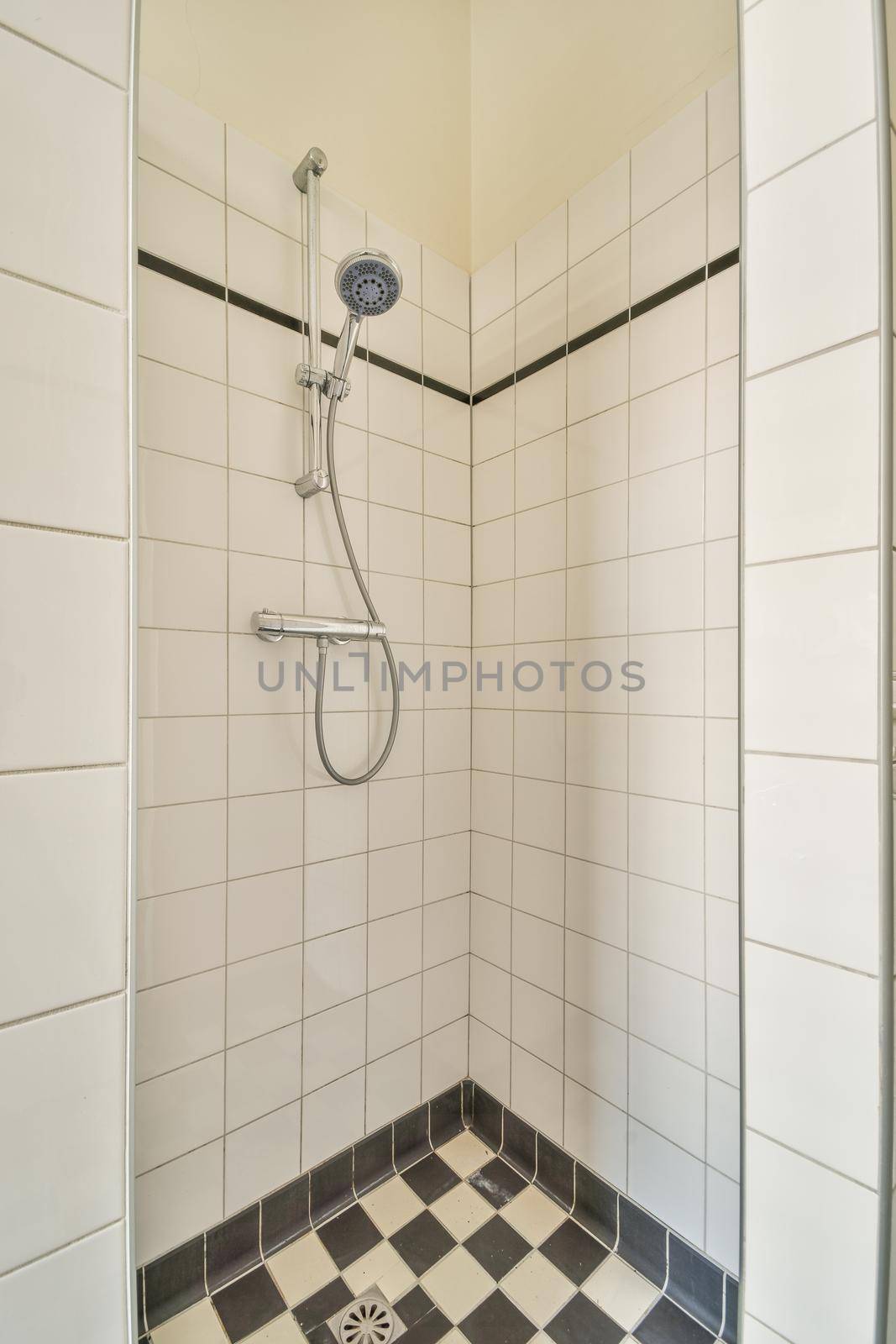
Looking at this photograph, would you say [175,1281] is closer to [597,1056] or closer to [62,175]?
[597,1056]

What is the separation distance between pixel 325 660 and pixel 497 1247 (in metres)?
1.25

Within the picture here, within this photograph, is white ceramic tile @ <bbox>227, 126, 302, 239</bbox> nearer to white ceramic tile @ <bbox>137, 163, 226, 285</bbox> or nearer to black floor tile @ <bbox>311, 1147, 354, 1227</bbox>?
white ceramic tile @ <bbox>137, 163, 226, 285</bbox>

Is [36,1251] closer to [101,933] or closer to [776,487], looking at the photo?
[101,933]

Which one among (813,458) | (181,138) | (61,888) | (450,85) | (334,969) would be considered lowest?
(334,969)

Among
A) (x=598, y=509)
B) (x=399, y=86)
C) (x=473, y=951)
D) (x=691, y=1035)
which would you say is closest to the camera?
(x=691, y=1035)

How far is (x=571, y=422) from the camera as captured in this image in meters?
1.30

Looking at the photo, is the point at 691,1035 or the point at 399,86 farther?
the point at 399,86

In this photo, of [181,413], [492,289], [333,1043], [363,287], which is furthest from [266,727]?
[492,289]

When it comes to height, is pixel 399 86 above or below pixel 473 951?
above

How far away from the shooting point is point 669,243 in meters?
1.11

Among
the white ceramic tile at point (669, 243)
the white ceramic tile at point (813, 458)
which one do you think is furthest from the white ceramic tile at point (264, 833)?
the white ceramic tile at point (669, 243)

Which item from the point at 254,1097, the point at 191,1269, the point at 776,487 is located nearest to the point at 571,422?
the point at 776,487

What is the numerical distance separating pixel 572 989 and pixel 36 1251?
1073 mm

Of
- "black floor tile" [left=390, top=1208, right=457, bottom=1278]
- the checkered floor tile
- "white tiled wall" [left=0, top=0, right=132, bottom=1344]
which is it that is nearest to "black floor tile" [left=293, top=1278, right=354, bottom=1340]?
the checkered floor tile
